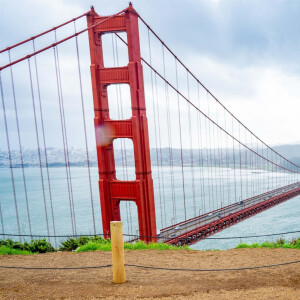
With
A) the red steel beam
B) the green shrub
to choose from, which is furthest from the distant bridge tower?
the green shrub

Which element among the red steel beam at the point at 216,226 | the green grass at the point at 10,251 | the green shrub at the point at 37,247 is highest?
the green grass at the point at 10,251

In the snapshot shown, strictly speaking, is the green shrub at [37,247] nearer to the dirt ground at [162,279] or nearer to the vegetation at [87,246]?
the vegetation at [87,246]

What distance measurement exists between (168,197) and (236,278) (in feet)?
194

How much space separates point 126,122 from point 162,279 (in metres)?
9.07

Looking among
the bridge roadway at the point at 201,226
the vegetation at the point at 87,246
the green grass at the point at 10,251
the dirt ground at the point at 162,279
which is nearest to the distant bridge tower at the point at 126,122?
the bridge roadway at the point at 201,226

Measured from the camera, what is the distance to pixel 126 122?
13648mm

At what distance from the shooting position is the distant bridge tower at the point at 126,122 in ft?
44.1

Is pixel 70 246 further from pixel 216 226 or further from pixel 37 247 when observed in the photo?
pixel 216 226

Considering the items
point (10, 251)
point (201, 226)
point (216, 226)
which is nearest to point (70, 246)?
point (10, 251)

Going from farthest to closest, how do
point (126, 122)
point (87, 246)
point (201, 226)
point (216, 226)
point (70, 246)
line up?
point (216, 226) < point (201, 226) < point (126, 122) < point (70, 246) < point (87, 246)

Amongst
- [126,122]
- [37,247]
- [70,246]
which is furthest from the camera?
[126,122]

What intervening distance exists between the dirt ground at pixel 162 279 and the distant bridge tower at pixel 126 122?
6.80m

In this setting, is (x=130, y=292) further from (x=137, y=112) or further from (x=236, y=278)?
(x=137, y=112)

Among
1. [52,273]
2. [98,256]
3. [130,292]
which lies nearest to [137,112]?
[98,256]
